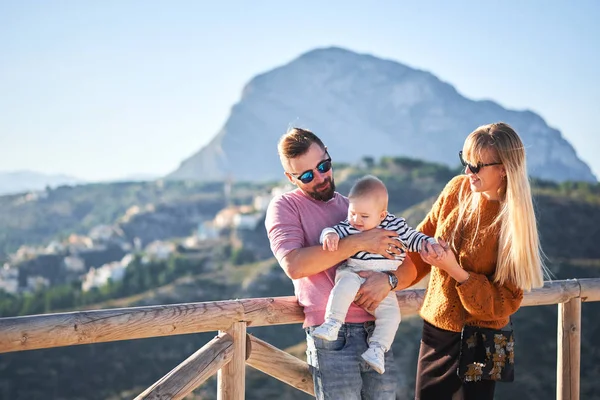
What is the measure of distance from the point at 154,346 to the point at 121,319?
43.2 m

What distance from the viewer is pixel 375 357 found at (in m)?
2.04

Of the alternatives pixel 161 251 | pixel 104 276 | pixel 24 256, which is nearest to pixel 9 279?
pixel 24 256

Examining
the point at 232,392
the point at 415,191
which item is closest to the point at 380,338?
the point at 232,392

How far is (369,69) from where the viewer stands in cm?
19212

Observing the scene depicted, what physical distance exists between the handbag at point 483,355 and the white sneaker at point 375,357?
327 millimetres

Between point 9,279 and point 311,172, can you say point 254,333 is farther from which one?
point 311,172

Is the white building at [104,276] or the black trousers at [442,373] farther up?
the black trousers at [442,373]

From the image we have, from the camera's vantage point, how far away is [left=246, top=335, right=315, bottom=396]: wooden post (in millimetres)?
2469

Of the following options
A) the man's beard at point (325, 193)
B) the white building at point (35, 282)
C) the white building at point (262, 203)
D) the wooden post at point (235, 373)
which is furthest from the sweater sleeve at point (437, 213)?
the white building at point (262, 203)

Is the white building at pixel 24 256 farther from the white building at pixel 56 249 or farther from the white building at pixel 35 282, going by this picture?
the white building at pixel 35 282

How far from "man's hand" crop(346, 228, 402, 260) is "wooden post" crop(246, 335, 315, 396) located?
23.8 inches

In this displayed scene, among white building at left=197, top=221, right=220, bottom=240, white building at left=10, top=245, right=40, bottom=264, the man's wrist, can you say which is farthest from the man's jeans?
white building at left=10, top=245, right=40, bottom=264

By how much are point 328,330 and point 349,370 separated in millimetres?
163

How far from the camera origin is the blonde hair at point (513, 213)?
207 centimetres
